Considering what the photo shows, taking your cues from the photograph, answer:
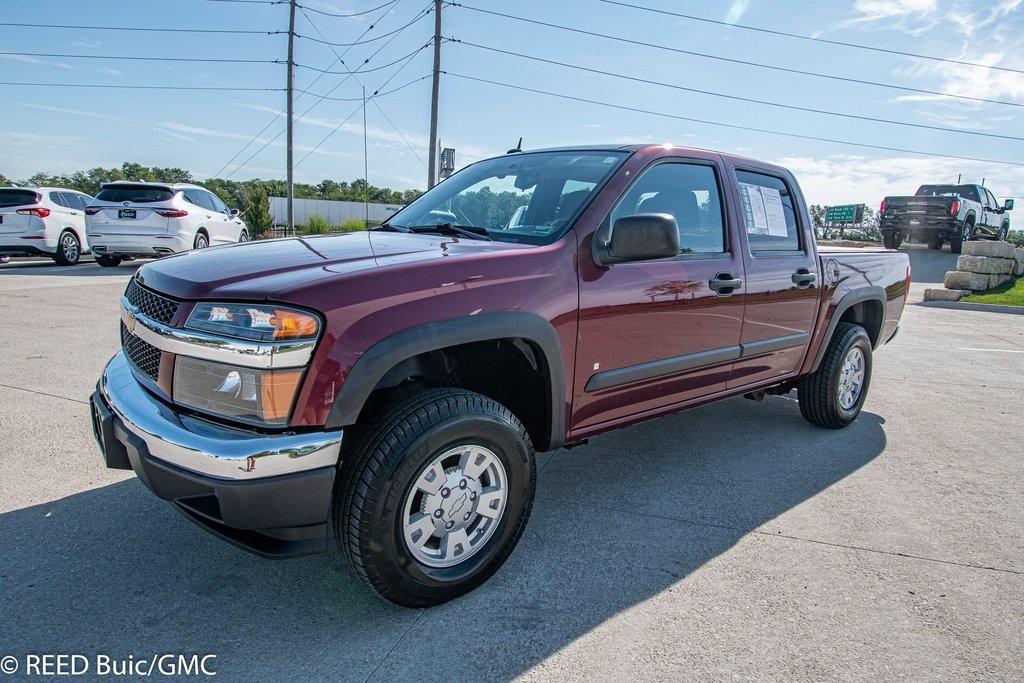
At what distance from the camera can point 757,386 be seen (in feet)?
12.9

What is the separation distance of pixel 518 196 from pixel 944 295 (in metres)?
14.2

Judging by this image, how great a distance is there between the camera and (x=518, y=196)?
3324mm

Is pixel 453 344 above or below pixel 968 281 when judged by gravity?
above

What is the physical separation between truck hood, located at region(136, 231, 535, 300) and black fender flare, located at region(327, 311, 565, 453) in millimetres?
262

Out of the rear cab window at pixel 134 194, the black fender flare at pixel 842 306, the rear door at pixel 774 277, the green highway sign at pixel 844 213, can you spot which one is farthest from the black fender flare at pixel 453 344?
the green highway sign at pixel 844 213

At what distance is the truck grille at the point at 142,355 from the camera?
2318 mm

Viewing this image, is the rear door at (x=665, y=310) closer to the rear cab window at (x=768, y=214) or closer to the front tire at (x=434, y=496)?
the rear cab window at (x=768, y=214)

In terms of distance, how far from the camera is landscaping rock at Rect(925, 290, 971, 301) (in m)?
13.9

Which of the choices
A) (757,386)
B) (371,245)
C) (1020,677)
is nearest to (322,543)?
(371,245)

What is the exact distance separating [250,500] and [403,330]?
28.0 inches

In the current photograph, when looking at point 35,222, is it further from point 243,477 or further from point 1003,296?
point 1003,296

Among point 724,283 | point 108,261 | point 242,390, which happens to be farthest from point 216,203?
point 242,390

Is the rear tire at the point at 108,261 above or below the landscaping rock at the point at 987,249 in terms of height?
below

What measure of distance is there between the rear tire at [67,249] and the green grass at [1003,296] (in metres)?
19.1
